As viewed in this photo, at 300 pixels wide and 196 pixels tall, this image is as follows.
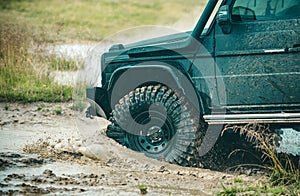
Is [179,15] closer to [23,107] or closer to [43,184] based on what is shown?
[23,107]

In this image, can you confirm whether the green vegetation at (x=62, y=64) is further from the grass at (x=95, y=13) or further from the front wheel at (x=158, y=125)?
the front wheel at (x=158, y=125)

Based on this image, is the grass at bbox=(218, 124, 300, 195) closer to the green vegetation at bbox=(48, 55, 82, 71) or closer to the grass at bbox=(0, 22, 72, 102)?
the grass at bbox=(0, 22, 72, 102)

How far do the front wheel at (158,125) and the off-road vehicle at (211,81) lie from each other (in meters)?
0.01

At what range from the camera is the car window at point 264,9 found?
6684mm

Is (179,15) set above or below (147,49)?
below

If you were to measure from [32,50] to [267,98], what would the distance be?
7013 mm

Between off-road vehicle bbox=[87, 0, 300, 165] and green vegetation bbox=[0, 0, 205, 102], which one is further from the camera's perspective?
green vegetation bbox=[0, 0, 205, 102]

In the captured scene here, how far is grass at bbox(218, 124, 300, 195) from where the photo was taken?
5941 millimetres

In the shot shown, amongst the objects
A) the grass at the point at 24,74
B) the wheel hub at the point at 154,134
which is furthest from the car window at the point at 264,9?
the grass at the point at 24,74

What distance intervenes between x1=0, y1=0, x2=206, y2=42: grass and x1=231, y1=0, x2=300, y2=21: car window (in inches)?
410

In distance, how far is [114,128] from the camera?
24.4 feet

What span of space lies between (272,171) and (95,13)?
639 inches

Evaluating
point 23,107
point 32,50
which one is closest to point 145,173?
point 23,107

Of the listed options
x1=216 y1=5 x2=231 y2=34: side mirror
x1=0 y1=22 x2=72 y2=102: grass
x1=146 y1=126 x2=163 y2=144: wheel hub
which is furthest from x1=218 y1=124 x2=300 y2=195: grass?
x1=0 y1=22 x2=72 y2=102: grass
